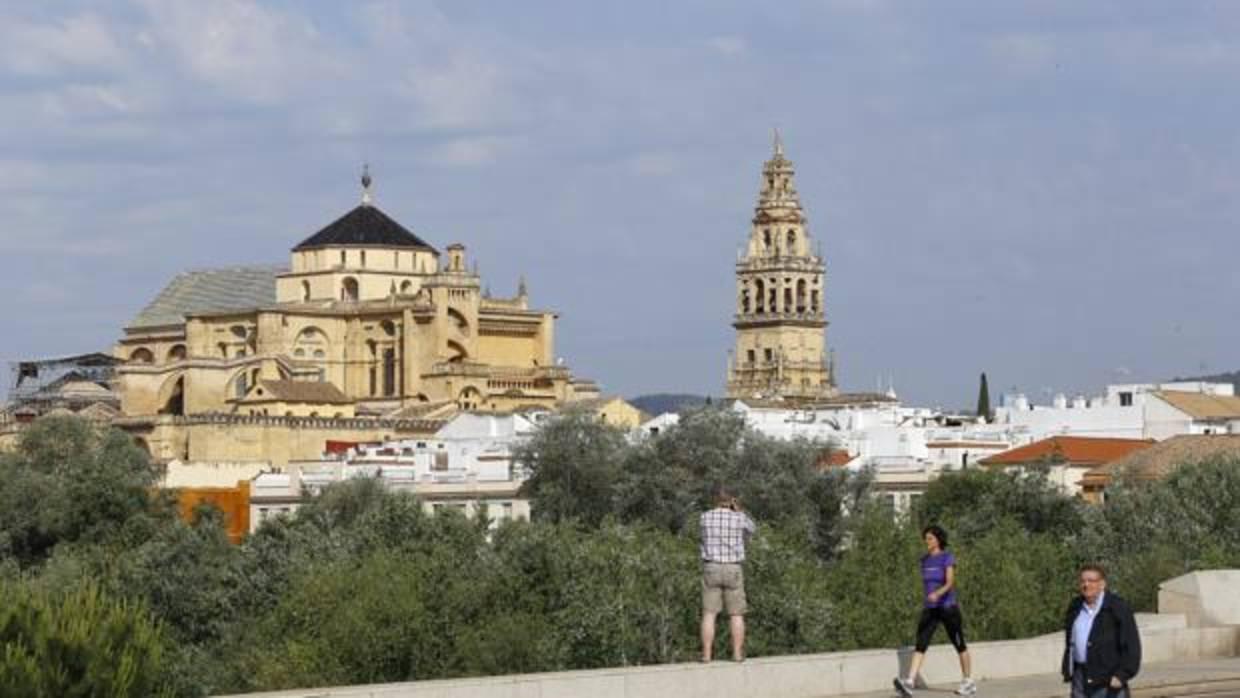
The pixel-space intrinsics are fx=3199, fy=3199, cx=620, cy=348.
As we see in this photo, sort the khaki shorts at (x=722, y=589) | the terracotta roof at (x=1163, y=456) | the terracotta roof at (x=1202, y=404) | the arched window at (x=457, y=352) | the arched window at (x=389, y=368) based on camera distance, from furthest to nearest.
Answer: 1. the arched window at (x=389, y=368)
2. the arched window at (x=457, y=352)
3. the terracotta roof at (x=1202, y=404)
4. the terracotta roof at (x=1163, y=456)
5. the khaki shorts at (x=722, y=589)

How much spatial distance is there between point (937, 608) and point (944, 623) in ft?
0.59

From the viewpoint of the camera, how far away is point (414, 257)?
149375mm

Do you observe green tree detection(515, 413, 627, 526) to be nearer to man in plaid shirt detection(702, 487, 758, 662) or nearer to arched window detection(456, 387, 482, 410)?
man in plaid shirt detection(702, 487, 758, 662)

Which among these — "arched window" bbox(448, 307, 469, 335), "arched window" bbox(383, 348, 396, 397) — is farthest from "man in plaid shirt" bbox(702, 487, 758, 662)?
"arched window" bbox(383, 348, 396, 397)

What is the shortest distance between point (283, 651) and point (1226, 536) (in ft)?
79.4

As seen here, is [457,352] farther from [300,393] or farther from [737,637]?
[737,637]

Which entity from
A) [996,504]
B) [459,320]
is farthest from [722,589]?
[459,320]

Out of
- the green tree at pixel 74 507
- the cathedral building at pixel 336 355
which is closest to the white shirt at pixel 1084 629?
the green tree at pixel 74 507

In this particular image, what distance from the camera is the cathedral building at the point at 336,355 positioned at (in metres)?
130

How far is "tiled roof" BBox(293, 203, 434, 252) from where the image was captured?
14738cm

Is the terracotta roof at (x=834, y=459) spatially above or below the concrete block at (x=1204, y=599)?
above

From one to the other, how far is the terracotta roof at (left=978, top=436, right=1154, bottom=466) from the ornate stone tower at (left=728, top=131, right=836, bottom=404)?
67074mm

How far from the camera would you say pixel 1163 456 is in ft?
268

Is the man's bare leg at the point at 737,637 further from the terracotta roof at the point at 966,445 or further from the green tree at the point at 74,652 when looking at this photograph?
the terracotta roof at the point at 966,445
